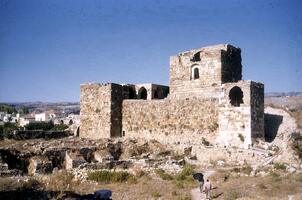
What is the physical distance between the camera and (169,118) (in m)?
23.6

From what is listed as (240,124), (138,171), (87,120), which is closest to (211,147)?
(240,124)

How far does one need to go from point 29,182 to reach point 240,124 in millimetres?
11393

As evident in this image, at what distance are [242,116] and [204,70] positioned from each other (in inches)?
184

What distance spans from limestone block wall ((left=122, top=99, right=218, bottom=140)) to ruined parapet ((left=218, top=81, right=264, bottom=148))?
0.76m

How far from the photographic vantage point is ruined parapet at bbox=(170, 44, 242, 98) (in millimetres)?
23266

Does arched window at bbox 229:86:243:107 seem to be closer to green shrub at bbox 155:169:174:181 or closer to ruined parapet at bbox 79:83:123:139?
green shrub at bbox 155:169:174:181

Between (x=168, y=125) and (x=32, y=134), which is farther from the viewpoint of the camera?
(x=32, y=134)

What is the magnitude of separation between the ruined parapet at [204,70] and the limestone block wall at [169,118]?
3.81 feet

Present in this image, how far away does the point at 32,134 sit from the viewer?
1131 inches

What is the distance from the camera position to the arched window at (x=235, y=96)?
2175cm

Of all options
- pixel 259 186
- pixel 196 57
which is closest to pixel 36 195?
pixel 259 186

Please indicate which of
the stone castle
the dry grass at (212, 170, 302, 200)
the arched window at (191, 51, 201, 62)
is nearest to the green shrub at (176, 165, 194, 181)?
the dry grass at (212, 170, 302, 200)

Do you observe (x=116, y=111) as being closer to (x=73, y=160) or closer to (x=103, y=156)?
(x=103, y=156)

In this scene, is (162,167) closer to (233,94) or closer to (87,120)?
(233,94)
